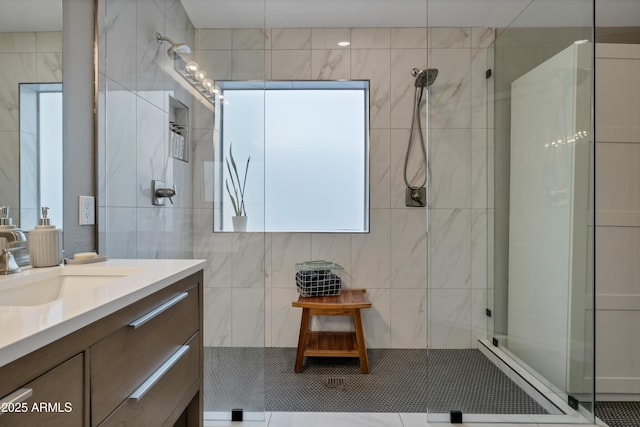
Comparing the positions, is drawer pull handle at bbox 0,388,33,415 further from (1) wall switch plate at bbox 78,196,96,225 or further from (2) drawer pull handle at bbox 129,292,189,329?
(1) wall switch plate at bbox 78,196,96,225

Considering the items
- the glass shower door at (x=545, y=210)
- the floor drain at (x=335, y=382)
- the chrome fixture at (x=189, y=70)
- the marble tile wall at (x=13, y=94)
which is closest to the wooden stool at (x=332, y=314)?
the floor drain at (x=335, y=382)

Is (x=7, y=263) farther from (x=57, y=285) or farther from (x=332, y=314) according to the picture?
(x=332, y=314)

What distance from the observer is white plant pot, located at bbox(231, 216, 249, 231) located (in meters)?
1.61

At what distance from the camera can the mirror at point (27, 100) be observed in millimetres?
977

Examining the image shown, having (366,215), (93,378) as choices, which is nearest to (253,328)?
(93,378)

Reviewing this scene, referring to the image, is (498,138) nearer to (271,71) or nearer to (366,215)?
(366,215)

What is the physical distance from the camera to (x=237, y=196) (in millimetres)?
1604

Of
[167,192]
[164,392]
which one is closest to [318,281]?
[167,192]

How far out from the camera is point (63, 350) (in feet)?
1.78

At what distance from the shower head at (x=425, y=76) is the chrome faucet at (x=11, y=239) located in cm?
186

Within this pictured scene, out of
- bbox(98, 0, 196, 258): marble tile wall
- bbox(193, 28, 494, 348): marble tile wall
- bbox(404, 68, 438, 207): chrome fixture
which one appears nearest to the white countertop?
bbox(98, 0, 196, 258): marble tile wall

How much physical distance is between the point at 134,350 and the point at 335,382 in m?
1.46

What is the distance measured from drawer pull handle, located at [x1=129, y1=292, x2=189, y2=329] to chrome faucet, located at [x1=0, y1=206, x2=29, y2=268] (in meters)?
0.49

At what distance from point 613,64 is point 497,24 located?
659 millimetres
